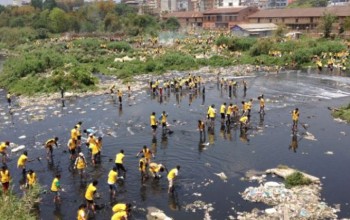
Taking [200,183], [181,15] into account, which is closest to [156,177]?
[200,183]

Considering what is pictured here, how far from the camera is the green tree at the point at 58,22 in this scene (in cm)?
11164

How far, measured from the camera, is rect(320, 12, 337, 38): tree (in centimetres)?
7312

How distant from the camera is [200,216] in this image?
1617 centimetres

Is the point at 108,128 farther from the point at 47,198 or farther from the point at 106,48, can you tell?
the point at 106,48

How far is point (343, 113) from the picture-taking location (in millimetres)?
30109

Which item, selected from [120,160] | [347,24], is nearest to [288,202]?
[120,160]

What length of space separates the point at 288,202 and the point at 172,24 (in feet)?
320

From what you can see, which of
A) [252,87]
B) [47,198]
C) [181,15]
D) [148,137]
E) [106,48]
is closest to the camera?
[47,198]

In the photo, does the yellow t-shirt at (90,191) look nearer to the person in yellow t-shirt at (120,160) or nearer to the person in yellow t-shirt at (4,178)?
the person in yellow t-shirt at (120,160)

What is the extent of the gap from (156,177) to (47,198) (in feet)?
15.9

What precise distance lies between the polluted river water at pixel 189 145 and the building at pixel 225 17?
62.9 m

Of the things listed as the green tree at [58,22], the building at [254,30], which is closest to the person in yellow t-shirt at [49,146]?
the building at [254,30]

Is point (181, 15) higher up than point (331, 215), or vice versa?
point (181, 15)

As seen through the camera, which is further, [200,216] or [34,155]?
[34,155]
